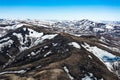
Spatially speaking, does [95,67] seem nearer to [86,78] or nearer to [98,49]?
[86,78]

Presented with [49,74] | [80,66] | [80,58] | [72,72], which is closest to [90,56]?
[80,58]

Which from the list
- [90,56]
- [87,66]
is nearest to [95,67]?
[87,66]

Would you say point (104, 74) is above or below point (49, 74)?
below

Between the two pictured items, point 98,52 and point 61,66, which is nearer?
point 61,66

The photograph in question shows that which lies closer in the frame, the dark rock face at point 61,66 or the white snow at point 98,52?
the dark rock face at point 61,66

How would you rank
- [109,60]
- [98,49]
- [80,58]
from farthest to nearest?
[98,49]
[109,60]
[80,58]

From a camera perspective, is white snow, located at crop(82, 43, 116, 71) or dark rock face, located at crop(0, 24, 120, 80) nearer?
dark rock face, located at crop(0, 24, 120, 80)

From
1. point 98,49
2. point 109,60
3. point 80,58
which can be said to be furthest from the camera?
point 98,49

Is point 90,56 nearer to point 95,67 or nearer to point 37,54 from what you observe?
point 95,67

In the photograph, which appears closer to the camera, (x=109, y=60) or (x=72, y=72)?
(x=72, y=72)

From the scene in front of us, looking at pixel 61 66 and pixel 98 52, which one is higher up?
pixel 61 66
